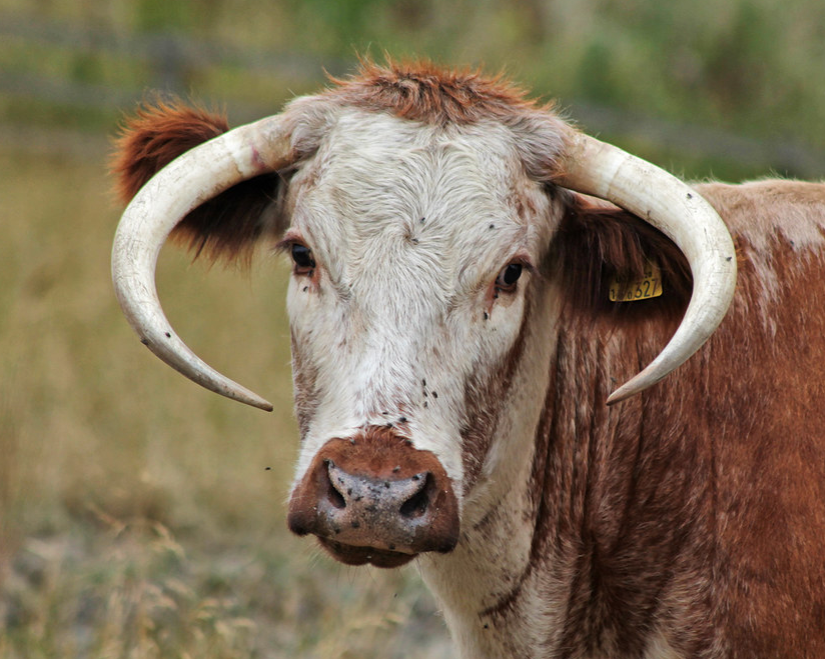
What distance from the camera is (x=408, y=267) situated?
10.2ft

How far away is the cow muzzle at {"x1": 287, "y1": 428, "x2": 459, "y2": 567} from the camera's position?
272cm

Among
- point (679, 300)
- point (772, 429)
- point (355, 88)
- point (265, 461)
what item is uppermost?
point (355, 88)

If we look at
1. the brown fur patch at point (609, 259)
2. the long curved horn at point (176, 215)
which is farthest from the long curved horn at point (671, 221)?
the long curved horn at point (176, 215)

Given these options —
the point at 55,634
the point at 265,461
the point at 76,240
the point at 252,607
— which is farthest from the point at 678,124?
the point at 55,634

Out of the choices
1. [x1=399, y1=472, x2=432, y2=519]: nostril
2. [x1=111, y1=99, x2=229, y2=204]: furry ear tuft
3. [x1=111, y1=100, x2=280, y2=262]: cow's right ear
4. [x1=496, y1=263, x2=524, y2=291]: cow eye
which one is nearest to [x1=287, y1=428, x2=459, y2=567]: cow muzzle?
[x1=399, y1=472, x2=432, y2=519]: nostril

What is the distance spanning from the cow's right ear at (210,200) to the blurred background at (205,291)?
18cm

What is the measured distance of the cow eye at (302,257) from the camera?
333cm

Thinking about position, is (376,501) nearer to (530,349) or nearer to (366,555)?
(366,555)

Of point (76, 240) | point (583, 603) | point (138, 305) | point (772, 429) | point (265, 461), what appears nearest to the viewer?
point (138, 305)

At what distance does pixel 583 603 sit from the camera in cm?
351

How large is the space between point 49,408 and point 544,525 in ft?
15.0

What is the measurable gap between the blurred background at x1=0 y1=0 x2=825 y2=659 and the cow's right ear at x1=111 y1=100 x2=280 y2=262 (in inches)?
7.0

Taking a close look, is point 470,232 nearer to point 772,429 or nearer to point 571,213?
point 571,213

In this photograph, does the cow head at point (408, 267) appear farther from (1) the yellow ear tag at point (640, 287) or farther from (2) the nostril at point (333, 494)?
(1) the yellow ear tag at point (640, 287)
